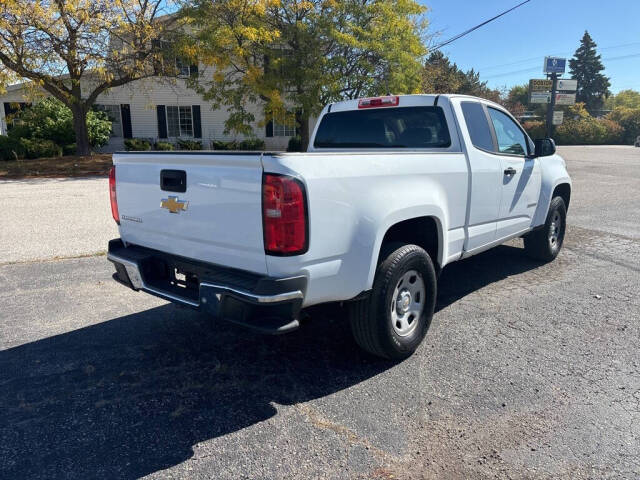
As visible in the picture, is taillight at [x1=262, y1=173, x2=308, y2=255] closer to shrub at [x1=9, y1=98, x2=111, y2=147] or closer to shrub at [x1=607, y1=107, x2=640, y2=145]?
shrub at [x1=9, y1=98, x2=111, y2=147]

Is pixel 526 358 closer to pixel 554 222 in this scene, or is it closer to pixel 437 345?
pixel 437 345

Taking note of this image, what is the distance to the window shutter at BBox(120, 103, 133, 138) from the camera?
2423cm

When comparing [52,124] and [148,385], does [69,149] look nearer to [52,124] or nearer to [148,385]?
[52,124]

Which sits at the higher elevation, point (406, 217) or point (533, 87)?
point (533, 87)

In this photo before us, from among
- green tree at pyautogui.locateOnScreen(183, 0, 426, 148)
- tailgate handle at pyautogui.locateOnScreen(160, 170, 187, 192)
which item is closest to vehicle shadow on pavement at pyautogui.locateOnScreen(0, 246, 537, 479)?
tailgate handle at pyautogui.locateOnScreen(160, 170, 187, 192)

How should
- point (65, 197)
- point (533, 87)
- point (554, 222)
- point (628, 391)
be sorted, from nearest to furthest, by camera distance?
1. point (628, 391)
2. point (554, 222)
3. point (65, 197)
4. point (533, 87)

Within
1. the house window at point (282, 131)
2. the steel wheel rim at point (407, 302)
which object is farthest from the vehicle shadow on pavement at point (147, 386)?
the house window at point (282, 131)

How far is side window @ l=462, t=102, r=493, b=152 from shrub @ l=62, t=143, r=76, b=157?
70.3 feet

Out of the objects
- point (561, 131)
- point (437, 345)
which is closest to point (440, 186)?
point (437, 345)

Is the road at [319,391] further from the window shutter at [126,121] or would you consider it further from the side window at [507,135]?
the window shutter at [126,121]

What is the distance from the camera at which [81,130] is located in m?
19.9

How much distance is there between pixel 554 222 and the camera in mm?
6297

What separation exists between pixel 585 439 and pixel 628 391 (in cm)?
74

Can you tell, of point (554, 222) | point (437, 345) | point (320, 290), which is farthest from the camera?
point (554, 222)
